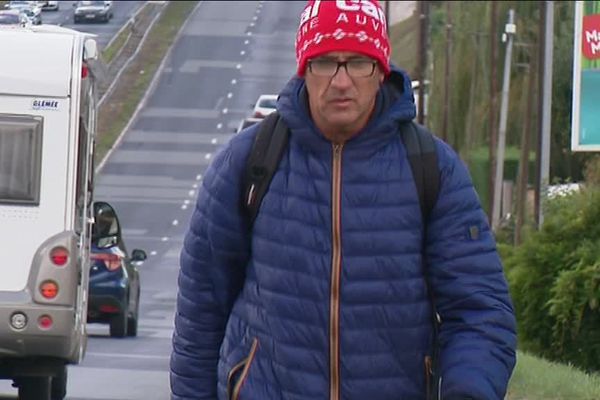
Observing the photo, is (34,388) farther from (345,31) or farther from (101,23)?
(101,23)

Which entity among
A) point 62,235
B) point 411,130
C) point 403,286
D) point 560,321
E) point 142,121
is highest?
point 411,130

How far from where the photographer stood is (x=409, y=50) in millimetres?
76438

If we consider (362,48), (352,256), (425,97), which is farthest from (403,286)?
(425,97)

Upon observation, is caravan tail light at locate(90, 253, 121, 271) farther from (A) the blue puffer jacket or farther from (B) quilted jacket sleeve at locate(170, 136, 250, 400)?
(A) the blue puffer jacket

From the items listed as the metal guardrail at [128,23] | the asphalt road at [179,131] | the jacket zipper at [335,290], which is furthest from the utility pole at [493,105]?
the jacket zipper at [335,290]

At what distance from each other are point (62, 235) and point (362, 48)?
28.1 feet

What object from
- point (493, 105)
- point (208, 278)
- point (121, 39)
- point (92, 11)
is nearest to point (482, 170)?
point (493, 105)

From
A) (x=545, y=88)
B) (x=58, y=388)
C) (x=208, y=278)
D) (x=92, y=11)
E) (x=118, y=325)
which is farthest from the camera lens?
(x=92, y=11)

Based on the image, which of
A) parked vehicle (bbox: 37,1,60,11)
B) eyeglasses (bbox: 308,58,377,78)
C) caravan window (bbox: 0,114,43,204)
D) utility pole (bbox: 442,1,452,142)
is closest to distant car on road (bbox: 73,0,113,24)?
parked vehicle (bbox: 37,1,60,11)

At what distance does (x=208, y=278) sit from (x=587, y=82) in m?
15.0

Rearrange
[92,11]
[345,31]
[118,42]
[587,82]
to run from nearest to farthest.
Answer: [345,31] → [587,82] → [92,11] → [118,42]

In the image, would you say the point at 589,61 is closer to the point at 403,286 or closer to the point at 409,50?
the point at 403,286

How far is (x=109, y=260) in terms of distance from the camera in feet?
78.4

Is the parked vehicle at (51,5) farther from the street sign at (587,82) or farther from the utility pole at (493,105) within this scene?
the utility pole at (493,105)
